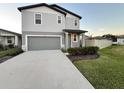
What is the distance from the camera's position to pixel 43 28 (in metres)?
16.7

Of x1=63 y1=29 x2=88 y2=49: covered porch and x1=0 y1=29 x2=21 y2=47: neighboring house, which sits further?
x1=0 y1=29 x2=21 y2=47: neighboring house

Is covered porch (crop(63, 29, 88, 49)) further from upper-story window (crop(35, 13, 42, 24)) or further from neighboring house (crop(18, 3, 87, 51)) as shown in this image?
upper-story window (crop(35, 13, 42, 24))

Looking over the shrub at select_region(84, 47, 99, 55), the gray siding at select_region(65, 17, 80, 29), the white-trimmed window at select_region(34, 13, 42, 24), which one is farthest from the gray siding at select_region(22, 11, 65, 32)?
the shrub at select_region(84, 47, 99, 55)

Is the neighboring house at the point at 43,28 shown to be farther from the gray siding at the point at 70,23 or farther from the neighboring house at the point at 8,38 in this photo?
the neighboring house at the point at 8,38

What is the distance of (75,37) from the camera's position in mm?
18969

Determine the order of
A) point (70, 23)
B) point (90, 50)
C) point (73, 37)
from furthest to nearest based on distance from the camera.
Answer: point (70, 23) < point (73, 37) < point (90, 50)

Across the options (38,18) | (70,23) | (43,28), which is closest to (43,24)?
(43,28)

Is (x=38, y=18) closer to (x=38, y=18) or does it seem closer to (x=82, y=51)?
(x=38, y=18)

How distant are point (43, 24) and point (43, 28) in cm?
51

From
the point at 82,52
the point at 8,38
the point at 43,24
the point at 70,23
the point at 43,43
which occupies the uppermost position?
the point at 70,23

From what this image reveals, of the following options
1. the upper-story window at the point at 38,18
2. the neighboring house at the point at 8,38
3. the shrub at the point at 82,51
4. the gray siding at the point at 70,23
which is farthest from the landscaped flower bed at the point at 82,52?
the neighboring house at the point at 8,38

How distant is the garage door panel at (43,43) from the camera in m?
16.5

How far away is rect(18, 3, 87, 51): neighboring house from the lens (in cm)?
1606
